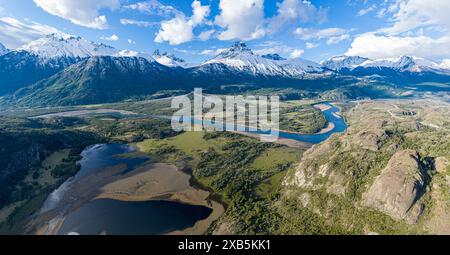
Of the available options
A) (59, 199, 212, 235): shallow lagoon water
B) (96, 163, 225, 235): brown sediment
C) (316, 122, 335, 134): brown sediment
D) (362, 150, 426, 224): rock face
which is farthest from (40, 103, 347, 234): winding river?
(316, 122, 335, 134): brown sediment

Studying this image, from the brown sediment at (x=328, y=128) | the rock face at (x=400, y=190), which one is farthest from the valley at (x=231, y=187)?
the brown sediment at (x=328, y=128)

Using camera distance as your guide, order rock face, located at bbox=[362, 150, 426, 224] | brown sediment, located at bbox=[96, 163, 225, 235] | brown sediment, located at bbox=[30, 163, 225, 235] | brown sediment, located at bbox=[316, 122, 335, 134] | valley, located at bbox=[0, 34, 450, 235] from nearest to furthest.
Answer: rock face, located at bbox=[362, 150, 426, 224]
valley, located at bbox=[0, 34, 450, 235]
brown sediment, located at bbox=[30, 163, 225, 235]
brown sediment, located at bbox=[96, 163, 225, 235]
brown sediment, located at bbox=[316, 122, 335, 134]

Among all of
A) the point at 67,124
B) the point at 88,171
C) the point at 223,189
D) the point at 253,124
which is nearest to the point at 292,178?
the point at 223,189

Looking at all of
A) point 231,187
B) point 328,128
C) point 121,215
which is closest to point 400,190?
point 231,187

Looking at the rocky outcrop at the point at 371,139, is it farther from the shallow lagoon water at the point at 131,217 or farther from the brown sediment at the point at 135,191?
the shallow lagoon water at the point at 131,217

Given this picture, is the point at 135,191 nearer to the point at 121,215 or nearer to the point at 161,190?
the point at 161,190

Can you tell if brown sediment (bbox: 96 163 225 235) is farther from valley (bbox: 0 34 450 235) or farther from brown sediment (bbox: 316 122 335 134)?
brown sediment (bbox: 316 122 335 134)

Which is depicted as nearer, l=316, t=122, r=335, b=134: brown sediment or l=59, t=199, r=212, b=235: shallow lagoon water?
l=59, t=199, r=212, b=235: shallow lagoon water

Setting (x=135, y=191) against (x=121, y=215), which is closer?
(x=121, y=215)

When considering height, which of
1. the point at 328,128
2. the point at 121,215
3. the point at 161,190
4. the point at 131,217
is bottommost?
the point at 131,217
